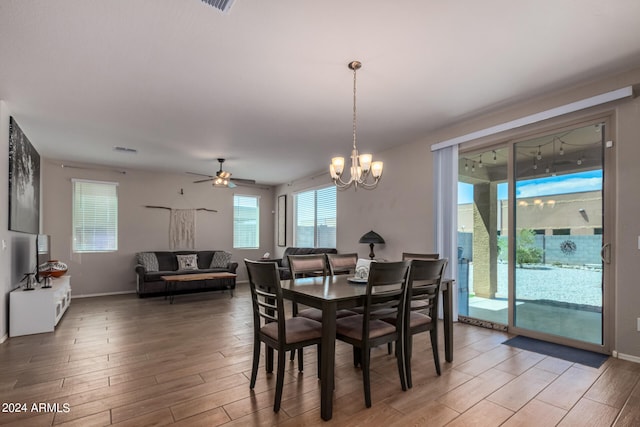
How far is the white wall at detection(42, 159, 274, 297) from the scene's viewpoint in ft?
21.2

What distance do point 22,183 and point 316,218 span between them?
16.9 ft

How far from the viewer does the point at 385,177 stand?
18.5 ft

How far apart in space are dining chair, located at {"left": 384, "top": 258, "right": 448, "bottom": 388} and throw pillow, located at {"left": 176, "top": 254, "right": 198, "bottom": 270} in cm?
552

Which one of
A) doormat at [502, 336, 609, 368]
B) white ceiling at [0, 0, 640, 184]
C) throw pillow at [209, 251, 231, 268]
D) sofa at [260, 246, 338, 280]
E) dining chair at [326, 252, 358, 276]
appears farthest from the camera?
throw pillow at [209, 251, 231, 268]

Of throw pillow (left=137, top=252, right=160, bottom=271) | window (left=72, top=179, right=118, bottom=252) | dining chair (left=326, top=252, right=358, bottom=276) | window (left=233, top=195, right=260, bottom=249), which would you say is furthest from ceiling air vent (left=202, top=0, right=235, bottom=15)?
window (left=233, top=195, right=260, bottom=249)

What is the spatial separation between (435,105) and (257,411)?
3.41 m

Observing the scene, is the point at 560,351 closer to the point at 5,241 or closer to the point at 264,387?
the point at 264,387

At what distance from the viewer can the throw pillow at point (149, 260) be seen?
6.82 meters

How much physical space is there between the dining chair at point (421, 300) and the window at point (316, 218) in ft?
14.3

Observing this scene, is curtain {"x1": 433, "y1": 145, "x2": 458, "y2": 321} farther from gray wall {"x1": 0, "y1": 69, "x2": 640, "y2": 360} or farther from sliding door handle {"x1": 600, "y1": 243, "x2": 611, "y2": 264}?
sliding door handle {"x1": 600, "y1": 243, "x2": 611, "y2": 264}

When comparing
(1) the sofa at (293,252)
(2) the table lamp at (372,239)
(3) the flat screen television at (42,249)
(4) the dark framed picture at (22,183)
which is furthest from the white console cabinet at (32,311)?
(2) the table lamp at (372,239)

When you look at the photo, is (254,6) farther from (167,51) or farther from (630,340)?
(630,340)

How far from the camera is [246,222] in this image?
8891 mm

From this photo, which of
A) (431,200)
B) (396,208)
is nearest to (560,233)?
(431,200)
